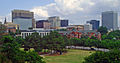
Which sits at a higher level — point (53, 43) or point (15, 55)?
point (15, 55)

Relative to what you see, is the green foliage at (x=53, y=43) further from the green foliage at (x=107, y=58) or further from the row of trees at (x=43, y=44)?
the green foliage at (x=107, y=58)

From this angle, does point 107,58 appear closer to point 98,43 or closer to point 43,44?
point 43,44

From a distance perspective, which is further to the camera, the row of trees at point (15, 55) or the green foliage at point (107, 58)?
the row of trees at point (15, 55)

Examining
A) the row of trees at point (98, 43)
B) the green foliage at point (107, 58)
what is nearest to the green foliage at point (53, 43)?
the row of trees at point (98, 43)

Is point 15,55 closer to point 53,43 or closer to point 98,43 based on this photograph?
Answer: point 53,43

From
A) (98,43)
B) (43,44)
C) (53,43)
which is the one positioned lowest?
(98,43)

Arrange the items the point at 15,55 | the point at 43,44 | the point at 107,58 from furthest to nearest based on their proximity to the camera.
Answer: the point at 43,44, the point at 15,55, the point at 107,58

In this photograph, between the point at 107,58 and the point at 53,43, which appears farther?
the point at 53,43

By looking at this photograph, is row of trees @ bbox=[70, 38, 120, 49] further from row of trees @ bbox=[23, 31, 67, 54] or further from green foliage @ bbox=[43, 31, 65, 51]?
row of trees @ bbox=[23, 31, 67, 54]

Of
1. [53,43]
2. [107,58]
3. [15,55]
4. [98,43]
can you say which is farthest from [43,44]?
[107,58]

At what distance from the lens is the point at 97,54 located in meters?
29.6

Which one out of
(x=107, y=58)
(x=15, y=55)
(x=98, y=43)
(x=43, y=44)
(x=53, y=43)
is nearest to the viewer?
(x=107, y=58)

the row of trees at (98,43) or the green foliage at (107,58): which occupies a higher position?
the green foliage at (107,58)

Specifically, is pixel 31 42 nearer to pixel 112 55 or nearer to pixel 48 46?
pixel 48 46
